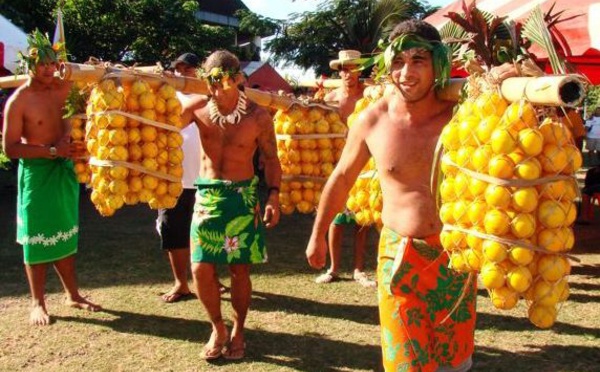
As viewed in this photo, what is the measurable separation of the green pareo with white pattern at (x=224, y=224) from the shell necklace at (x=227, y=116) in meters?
0.40

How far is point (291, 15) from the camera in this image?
22578 millimetres

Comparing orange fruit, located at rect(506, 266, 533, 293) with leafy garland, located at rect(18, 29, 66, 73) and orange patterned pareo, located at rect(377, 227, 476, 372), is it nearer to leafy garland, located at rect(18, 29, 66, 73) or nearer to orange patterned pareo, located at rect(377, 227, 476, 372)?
orange patterned pareo, located at rect(377, 227, 476, 372)

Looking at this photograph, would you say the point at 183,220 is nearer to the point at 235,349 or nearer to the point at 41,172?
the point at 41,172

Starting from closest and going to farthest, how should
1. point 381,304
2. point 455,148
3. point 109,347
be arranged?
point 455,148, point 381,304, point 109,347

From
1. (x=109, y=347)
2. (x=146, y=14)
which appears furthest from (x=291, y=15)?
(x=109, y=347)

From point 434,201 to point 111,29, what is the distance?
12.6m

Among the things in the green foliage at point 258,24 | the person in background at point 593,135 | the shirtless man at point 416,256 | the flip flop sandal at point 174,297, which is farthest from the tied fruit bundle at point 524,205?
the green foliage at point 258,24

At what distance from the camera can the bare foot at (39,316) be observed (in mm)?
4637

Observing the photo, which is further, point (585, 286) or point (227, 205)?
point (585, 286)

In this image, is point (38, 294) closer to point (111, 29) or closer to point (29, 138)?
point (29, 138)

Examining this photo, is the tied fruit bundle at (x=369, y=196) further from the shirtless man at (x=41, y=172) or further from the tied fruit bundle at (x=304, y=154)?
the shirtless man at (x=41, y=172)

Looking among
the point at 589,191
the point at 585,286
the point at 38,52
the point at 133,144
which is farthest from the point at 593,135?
the point at 133,144

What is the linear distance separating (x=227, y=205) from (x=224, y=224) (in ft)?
0.42

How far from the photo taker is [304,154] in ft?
15.0
